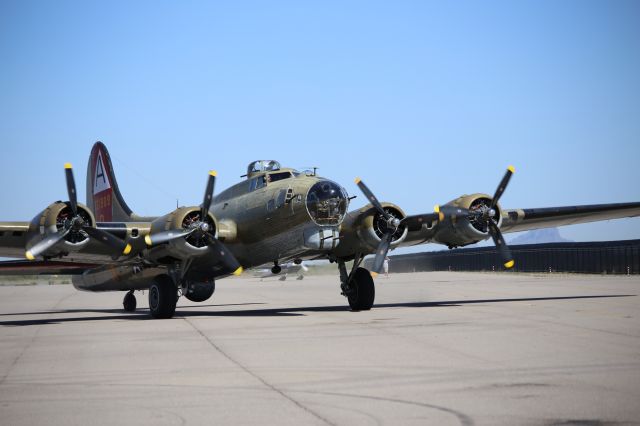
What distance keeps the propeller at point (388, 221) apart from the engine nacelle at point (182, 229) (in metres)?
4.86

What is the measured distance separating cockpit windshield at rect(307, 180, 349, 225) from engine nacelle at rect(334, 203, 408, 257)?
2.00m

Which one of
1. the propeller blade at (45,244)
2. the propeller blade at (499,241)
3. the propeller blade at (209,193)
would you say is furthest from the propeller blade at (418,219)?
the propeller blade at (45,244)

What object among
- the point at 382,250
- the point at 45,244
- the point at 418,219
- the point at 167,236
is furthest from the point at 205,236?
the point at 418,219

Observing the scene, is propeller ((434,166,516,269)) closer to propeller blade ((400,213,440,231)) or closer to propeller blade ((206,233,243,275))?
propeller blade ((400,213,440,231))

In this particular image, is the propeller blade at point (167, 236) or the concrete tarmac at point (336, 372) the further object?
the propeller blade at point (167, 236)

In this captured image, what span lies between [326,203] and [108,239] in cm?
638

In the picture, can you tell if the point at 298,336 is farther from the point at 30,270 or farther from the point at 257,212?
the point at 30,270

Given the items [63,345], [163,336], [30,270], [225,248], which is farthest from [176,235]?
[30,270]

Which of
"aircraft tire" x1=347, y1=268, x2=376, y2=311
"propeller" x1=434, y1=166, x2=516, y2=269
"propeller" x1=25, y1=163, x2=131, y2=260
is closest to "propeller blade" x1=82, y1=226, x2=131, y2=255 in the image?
"propeller" x1=25, y1=163, x2=131, y2=260

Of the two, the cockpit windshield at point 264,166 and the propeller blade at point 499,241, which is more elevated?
the cockpit windshield at point 264,166

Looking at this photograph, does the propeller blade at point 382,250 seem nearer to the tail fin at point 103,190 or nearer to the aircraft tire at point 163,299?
the aircraft tire at point 163,299

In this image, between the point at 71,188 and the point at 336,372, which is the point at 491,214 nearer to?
the point at 71,188

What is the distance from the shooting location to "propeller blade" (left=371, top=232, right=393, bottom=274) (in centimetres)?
2270

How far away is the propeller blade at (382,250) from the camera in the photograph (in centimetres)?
2270
